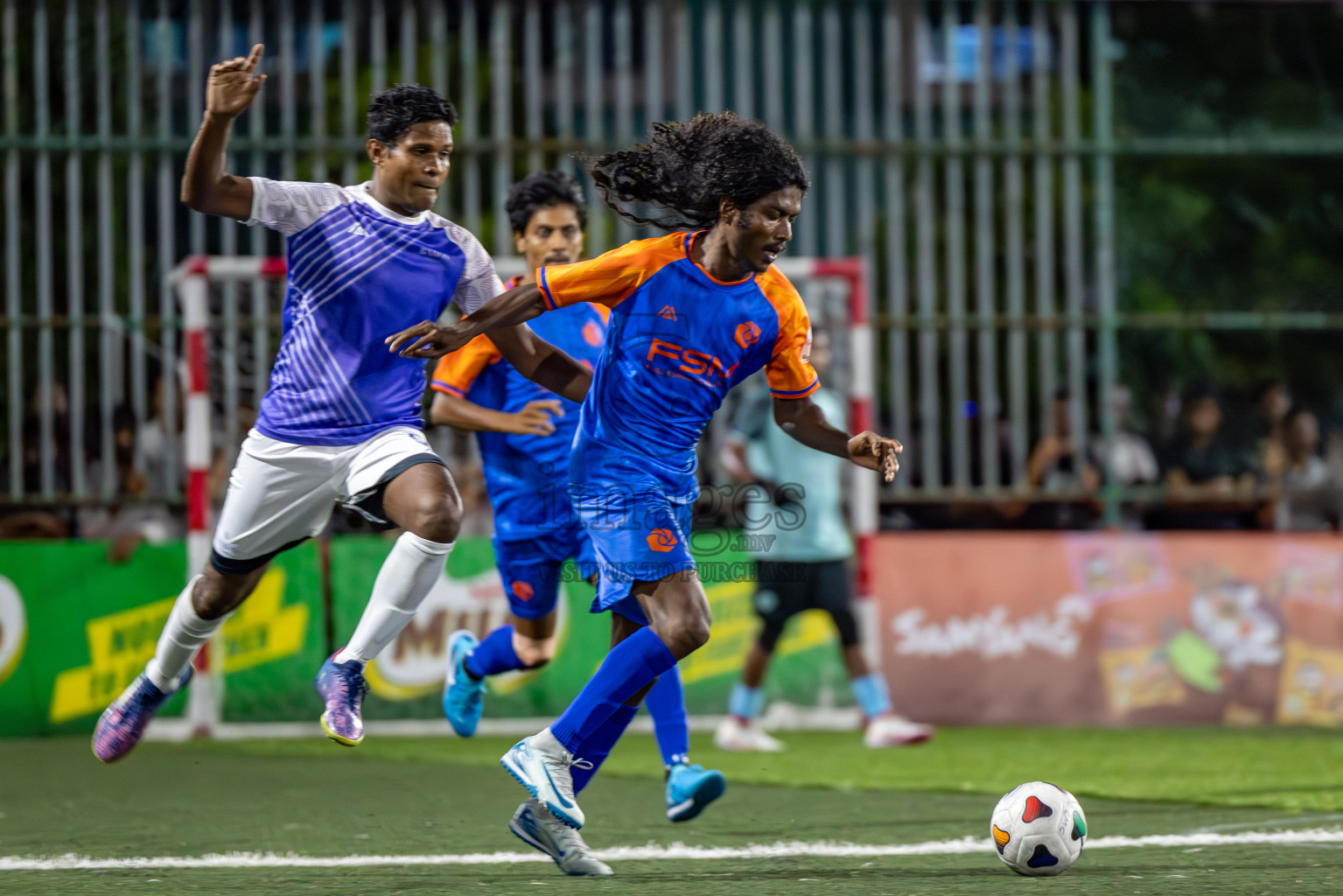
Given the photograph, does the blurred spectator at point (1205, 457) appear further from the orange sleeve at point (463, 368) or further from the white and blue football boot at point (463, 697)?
the orange sleeve at point (463, 368)

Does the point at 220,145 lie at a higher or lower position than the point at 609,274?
higher

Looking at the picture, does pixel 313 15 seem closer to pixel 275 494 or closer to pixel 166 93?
pixel 166 93

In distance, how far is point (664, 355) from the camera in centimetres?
470

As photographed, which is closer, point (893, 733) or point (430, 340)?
point (430, 340)

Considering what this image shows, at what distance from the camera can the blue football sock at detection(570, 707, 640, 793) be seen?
4.58 meters

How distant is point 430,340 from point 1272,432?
6953 millimetres

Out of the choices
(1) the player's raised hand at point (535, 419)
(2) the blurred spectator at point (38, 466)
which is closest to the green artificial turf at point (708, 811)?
(2) the blurred spectator at point (38, 466)

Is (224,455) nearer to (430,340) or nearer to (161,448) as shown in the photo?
(161,448)

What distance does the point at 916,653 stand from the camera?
9148 millimetres

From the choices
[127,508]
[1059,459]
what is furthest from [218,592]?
[1059,459]

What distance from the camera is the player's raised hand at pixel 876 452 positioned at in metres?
4.51

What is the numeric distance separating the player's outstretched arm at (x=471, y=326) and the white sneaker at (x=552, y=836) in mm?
1282

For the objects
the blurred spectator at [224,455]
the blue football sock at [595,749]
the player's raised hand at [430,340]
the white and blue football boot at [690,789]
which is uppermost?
the player's raised hand at [430,340]

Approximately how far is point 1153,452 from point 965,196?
1.94 m
